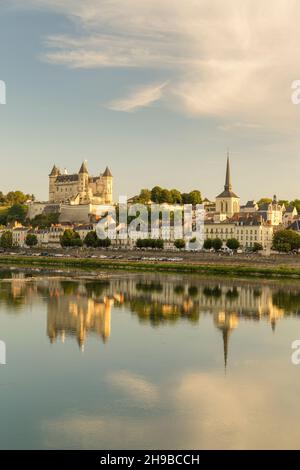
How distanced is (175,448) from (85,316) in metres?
9.56

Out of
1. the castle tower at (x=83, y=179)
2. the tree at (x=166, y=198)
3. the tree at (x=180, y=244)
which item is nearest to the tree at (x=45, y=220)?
the castle tower at (x=83, y=179)

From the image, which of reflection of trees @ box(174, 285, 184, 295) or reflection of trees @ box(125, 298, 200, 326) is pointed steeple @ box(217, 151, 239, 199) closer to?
reflection of trees @ box(174, 285, 184, 295)

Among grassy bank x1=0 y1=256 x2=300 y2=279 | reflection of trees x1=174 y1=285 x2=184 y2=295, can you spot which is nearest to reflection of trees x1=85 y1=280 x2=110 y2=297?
reflection of trees x1=174 y1=285 x2=184 y2=295

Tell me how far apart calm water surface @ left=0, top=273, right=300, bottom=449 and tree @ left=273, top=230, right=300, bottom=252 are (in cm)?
1399

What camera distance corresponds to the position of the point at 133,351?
12.8m

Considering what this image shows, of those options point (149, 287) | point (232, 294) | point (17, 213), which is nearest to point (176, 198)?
point (17, 213)

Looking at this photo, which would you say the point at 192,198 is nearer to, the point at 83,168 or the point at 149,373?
the point at 83,168

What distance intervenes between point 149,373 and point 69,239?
34.7 meters

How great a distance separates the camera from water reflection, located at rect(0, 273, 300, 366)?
52.3ft

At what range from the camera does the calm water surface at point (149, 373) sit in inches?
318

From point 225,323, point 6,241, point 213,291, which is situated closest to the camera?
point 225,323

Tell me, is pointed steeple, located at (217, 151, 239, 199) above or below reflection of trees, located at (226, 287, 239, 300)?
above

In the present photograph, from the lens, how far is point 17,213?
200ft

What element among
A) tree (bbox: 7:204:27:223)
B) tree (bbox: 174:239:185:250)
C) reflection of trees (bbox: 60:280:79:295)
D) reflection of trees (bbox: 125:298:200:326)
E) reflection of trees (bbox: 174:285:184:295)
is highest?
tree (bbox: 7:204:27:223)
